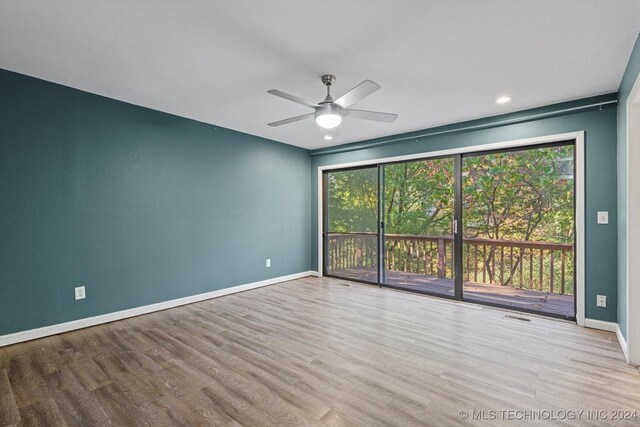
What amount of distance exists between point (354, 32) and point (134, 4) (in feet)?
4.56

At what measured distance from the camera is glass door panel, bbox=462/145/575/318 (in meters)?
3.89

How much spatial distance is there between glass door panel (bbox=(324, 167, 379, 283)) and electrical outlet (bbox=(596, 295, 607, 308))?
2774 mm

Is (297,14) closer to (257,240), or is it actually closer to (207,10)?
(207,10)

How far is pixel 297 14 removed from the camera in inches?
74.5

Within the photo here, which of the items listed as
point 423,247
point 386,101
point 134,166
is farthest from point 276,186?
point 423,247

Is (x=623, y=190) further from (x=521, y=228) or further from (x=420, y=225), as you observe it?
(x=420, y=225)

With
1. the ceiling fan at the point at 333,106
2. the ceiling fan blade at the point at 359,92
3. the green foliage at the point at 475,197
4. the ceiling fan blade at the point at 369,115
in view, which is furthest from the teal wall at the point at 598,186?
the ceiling fan blade at the point at 359,92

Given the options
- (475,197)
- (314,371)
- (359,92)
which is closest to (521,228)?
(475,197)

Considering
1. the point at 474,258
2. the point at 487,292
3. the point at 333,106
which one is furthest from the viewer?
the point at 474,258

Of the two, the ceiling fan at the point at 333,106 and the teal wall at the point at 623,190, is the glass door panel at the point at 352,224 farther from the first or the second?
the teal wall at the point at 623,190

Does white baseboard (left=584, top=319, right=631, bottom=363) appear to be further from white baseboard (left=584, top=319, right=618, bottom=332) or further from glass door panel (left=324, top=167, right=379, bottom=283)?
glass door panel (left=324, top=167, right=379, bottom=283)

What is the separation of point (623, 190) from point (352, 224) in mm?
3551

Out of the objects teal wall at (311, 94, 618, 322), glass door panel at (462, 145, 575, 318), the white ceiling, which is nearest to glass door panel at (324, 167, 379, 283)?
glass door panel at (462, 145, 575, 318)

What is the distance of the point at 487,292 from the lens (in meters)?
4.65
